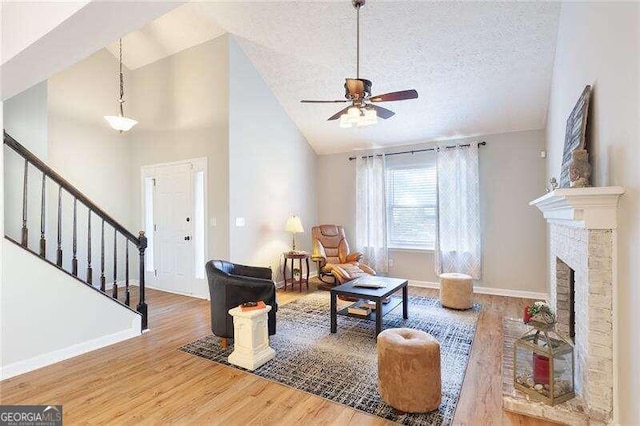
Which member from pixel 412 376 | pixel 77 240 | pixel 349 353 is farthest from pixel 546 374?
pixel 77 240

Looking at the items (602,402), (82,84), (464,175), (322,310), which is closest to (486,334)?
(602,402)

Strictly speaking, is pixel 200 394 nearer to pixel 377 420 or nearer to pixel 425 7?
pixel 377 420

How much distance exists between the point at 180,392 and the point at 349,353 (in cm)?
144

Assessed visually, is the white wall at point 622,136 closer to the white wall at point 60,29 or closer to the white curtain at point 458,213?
the white wall at point 60,29

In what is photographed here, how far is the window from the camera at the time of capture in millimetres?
5727

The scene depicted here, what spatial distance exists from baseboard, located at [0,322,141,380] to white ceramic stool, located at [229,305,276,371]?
133 cm

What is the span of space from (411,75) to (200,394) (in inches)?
176

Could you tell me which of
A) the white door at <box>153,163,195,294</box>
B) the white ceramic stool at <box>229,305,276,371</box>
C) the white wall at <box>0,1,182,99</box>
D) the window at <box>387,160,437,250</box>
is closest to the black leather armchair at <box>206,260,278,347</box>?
the white ceramic stool at <box>229,305,276,371</box>

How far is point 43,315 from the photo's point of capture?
2.74 metres

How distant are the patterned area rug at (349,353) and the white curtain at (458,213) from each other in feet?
3.68

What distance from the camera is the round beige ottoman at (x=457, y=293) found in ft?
14.2

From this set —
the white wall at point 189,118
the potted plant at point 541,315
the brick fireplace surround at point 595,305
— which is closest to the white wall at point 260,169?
the white wall at point 189,118

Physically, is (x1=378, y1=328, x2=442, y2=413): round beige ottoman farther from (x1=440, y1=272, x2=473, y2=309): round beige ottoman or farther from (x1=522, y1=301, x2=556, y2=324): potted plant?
(x1=440, y1=272, x2=473, y2=309): round beige ottoman

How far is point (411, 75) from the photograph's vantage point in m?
4.50
